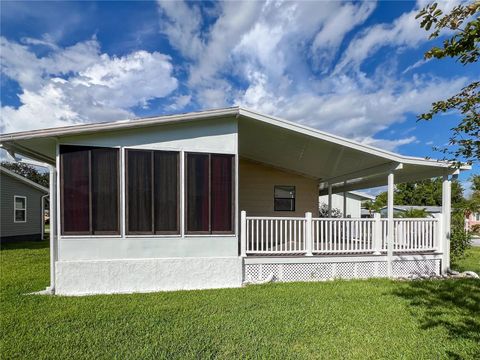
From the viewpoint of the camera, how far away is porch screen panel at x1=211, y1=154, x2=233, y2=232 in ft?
23.3

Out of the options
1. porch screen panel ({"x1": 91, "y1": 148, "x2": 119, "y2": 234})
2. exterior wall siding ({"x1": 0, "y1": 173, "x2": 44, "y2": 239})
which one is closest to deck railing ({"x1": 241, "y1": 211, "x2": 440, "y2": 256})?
porch screen panel ({"x1": 91, "y1": 148, "x2": 119, "y2": 234})

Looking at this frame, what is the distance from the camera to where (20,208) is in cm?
1736

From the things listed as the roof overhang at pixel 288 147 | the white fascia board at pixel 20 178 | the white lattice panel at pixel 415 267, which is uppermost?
the roof overhang at pixel 288 147

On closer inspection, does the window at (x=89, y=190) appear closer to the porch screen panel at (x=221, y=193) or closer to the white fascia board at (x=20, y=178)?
the porch screen panel at (x=221, y=193)

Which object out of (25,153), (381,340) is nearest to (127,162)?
(25,153)

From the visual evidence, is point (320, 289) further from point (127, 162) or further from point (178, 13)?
point (178, 13)

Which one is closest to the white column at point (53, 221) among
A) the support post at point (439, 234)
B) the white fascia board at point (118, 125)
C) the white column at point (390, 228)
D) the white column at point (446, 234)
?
the white fascia board at point (118, 125)

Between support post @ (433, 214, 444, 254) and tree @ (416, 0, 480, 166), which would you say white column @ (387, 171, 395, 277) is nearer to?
support post @ (433, 214, 444, 254)

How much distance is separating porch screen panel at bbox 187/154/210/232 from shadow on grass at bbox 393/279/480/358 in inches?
182

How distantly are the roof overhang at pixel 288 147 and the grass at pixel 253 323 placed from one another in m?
2.82

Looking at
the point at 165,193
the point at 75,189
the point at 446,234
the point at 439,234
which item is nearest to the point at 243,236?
the point at 165,193

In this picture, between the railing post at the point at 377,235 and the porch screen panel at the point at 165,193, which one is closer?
the porch screen panel at the point at 165,193

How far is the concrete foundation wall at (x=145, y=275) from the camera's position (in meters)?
6.42

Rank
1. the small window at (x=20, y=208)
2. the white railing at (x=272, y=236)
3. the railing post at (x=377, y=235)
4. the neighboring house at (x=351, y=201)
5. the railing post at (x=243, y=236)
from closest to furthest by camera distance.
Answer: the railing post at (x=243, y=236) → the white railing at (x=272, y=236) → the railing post at (x=377, y=235) → the small window at (x=20, y=208) → the neighboring house at (x=351, y=201)
